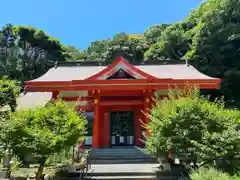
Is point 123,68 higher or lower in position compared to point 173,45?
lower

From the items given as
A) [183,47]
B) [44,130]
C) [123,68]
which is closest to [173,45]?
[183,47]

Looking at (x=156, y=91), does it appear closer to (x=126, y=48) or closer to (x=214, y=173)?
(x=214, y=173)

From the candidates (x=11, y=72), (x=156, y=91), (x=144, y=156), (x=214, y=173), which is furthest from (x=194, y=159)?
(x=11, y=72)

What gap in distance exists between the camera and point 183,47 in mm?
31578

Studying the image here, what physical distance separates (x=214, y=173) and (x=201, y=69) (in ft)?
66.4

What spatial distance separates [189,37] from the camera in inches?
1248

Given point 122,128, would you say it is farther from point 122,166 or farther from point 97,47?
point 97,47

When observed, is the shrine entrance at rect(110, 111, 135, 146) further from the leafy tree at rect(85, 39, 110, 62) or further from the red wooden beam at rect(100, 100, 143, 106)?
the leafy tree at rect(85, 39, 110, 62)

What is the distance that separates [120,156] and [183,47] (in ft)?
71.1

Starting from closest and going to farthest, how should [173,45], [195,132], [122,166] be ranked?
[195,132] < [122,166] < [173,45]

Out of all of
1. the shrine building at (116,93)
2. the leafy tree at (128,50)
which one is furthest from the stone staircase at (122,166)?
the leafy tree at (128,50)

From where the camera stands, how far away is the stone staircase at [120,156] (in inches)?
485

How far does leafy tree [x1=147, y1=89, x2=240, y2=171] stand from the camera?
25.7 ft

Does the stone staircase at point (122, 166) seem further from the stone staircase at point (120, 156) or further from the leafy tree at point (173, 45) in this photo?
the leafy tree at point (173, 45)
